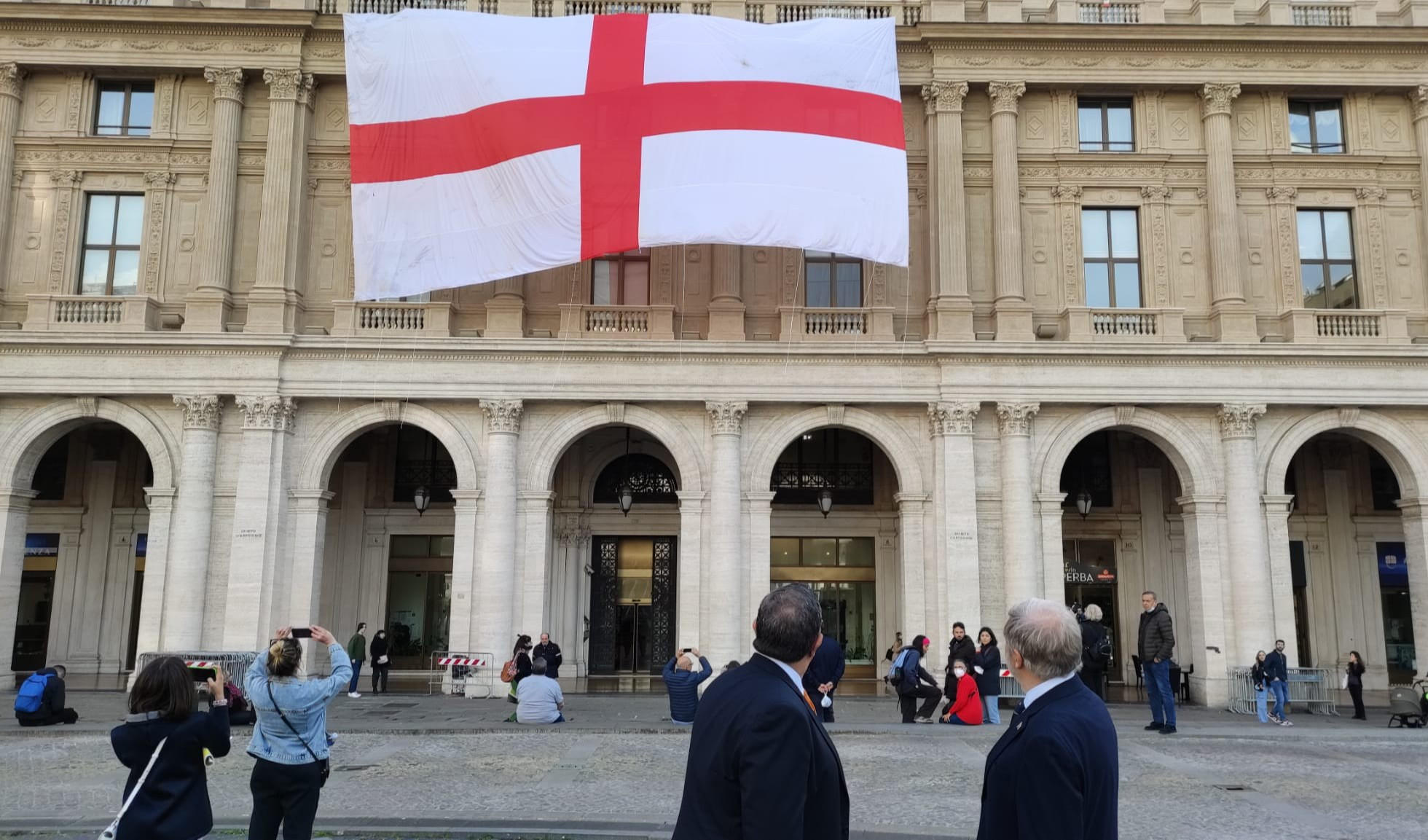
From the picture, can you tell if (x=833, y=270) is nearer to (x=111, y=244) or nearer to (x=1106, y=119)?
(x=1106, y=119)

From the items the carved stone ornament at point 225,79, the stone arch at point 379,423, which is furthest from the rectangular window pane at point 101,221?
the stone arch at point 379,423

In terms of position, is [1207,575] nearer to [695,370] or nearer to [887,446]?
[887,446]

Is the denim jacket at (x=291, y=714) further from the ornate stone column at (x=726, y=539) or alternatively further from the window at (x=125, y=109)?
the window at (x=125, y=109)

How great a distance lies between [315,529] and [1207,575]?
20.9 metres

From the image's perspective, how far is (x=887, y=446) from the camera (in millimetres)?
26562

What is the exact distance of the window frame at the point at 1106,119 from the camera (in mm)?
28359

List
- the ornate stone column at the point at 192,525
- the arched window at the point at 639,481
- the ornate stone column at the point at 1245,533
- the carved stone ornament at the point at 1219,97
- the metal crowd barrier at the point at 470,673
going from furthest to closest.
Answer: the arched window at the point at 639,481 → the carved stone ornament at the point at 1219,97 → the ornate stone column at the point at 1245,533 → the ornate stone column at the point at 192,525 → the metal crowd barrier at the point at 470,673

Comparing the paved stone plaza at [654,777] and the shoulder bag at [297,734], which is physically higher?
the shoulder bag at [297,734]

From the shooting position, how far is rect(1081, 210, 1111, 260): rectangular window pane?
28.0 metres

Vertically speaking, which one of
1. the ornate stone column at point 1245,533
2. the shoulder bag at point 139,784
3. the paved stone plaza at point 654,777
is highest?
the ornate stone column at point 1245,533

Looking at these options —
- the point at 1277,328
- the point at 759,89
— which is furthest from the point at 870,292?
the point at 1277,328

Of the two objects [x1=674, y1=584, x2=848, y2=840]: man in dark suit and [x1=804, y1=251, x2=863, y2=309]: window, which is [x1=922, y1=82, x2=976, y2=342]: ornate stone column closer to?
[x1=804, y1=251, x2=863, y2=309]: window

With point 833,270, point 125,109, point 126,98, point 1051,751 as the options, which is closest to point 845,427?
point 833,270

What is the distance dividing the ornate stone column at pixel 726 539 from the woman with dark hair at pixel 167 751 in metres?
19.7
